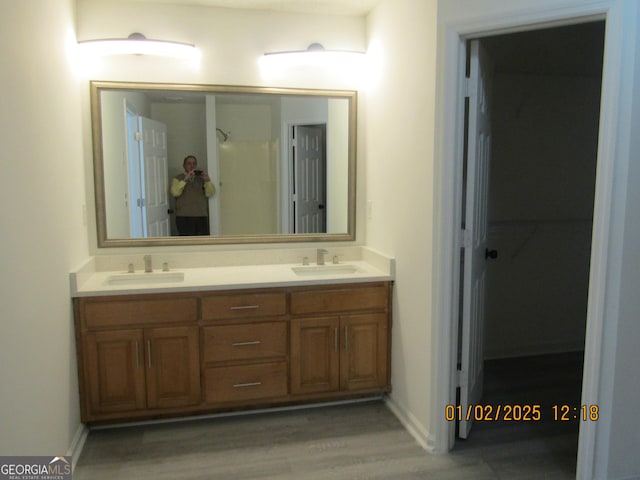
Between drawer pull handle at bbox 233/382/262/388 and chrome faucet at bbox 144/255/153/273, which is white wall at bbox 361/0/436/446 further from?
chrome faucet at bbox 144/255/153/273

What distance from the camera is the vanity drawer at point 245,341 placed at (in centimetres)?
274

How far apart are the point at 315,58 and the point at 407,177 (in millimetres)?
1096

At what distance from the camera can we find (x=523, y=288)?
12.0 feet

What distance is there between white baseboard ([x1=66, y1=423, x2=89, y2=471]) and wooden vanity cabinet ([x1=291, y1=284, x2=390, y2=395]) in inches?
45.1

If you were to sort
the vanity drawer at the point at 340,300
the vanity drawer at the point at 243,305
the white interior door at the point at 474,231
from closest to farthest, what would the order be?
the white interior door at the point at 474,231 → the vanity drawer at the point at 243,305 → the vanity drawer at the point at 340,300

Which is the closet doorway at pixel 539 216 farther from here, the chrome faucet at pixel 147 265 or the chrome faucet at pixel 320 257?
the chrome faucet at pixel 147 265

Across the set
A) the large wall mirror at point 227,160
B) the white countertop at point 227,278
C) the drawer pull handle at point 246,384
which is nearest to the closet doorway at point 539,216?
the white countertop at point 227,278

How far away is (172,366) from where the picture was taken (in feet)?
8.89

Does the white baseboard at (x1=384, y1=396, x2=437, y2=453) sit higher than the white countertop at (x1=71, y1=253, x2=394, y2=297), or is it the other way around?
the white countertop at (x1=71, y1=253, x2=394, y2=297)

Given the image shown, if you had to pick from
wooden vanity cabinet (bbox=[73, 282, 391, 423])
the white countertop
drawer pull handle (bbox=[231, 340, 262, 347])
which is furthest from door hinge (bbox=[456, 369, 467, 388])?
drawer pull handle (bbox=[231, 340, 262, 347])

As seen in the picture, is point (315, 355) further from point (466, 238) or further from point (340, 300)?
point (466, 238)

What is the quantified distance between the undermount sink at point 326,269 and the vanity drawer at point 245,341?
0.47 m

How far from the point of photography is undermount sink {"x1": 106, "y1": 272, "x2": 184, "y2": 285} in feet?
9.60
